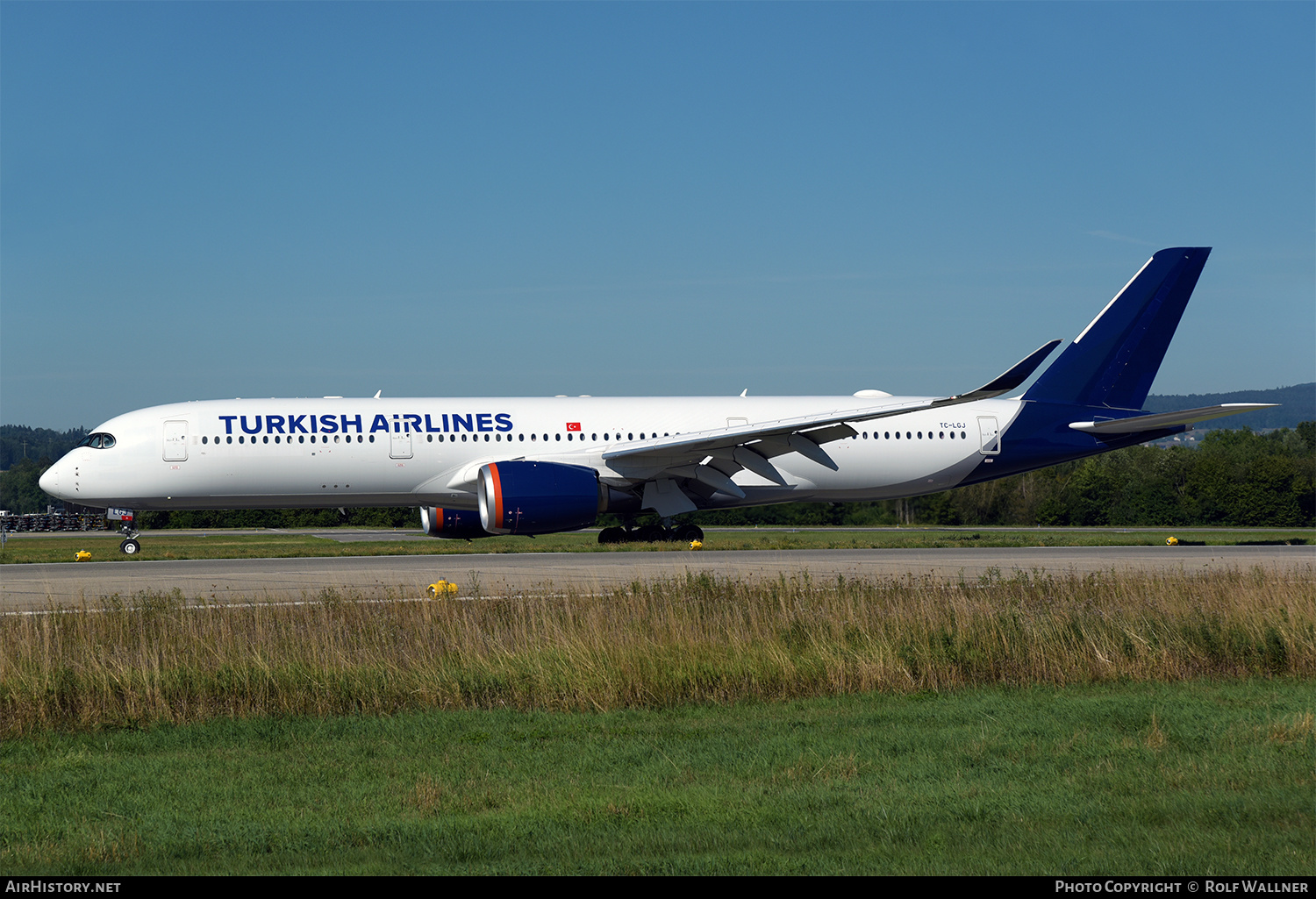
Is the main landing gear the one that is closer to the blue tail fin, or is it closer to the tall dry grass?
the blue tail fin

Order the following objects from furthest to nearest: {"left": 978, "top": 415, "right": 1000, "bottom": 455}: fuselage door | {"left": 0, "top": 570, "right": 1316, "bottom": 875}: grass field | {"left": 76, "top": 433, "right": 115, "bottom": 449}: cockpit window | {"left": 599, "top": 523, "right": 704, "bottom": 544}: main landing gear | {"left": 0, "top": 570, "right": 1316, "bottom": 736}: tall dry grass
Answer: {"left": 978, "top": 415, "right": 1000, "bottom": 455}: fuselage door → {"left": 599, "top": 523, "right": 704, "bottom": 544}: main landing gear → {"left": 76, "top": 433, "right": 115, "bottom": 449}: cockpit window → {"left": 0, "top": 570, "right": 1316, "bottom": 736}: tall dry grass → {"left": 0, "top": 570, "right": 1316, "bottom": 875}: grass field

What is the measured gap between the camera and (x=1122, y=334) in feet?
98.4

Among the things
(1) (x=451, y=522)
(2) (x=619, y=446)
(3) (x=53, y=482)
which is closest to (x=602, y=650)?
(1) (x=451, y=522)

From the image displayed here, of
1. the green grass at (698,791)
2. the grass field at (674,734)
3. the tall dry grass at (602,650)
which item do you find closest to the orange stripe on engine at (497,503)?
the grass field at (674,734)

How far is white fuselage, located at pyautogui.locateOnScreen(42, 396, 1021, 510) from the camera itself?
26.5 m

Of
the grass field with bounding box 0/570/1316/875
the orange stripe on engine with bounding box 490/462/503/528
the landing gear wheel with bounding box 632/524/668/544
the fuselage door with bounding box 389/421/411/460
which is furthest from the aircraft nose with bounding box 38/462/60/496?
the grass field with bounding box 0/570/1316/875

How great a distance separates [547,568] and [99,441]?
13244mm

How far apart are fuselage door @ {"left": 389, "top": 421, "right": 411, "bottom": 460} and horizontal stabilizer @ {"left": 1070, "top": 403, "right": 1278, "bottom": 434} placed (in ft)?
53.9

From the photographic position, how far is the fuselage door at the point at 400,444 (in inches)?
1057

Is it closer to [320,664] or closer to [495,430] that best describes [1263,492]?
[495,430]

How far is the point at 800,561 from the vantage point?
21.5m

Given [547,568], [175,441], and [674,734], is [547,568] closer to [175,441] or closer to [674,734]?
[175,441]

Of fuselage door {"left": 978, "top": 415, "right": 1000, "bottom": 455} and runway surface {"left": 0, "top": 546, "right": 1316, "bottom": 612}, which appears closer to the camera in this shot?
runway surface {"left": 0, "top": 546, "right": 1316, "bottom": 612}
